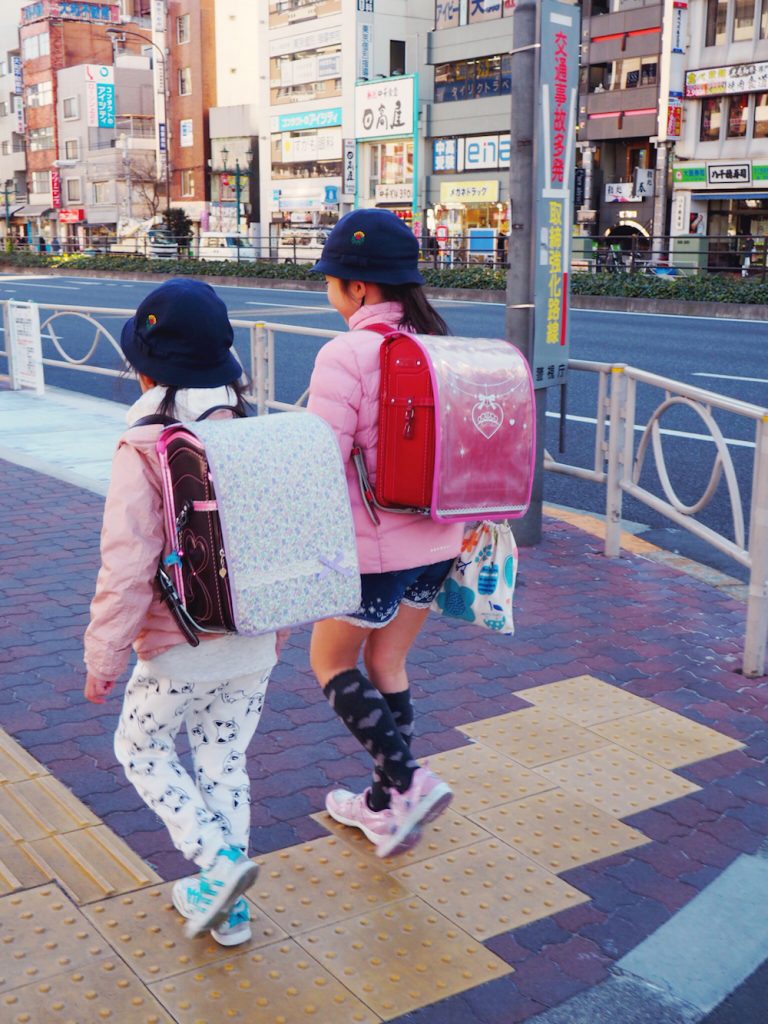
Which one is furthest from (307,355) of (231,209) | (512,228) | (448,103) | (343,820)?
(231,209)

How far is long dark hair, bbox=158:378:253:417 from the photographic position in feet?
8.18

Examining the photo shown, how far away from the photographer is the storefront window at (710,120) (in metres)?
40.8

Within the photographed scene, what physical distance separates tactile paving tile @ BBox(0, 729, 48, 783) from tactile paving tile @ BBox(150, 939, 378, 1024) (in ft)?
3.93

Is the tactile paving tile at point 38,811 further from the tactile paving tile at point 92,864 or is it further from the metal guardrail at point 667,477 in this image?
the metal guardrail at point 667,477

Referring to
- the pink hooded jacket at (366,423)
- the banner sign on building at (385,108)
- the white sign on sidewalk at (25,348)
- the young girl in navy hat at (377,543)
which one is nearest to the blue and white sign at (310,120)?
the banner sign on building at (385,108)

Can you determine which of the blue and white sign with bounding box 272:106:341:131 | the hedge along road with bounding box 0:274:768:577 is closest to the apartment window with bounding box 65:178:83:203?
the blue and white sign with bounding box 272:106:341:131

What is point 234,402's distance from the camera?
8.46 ft

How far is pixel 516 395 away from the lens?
286 centimetres

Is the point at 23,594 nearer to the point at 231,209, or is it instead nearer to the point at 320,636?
the point at 320,636

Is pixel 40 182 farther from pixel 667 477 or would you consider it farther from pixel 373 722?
pixel 373 722

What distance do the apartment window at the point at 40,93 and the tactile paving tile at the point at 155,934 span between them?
82248 millimetres

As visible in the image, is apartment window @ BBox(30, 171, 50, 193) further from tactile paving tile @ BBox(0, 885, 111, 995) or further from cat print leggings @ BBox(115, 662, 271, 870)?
cat print leggings @ BBox(115, 662, 271, 870)

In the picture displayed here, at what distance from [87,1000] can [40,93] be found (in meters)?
85.0

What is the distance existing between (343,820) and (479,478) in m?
1.14
